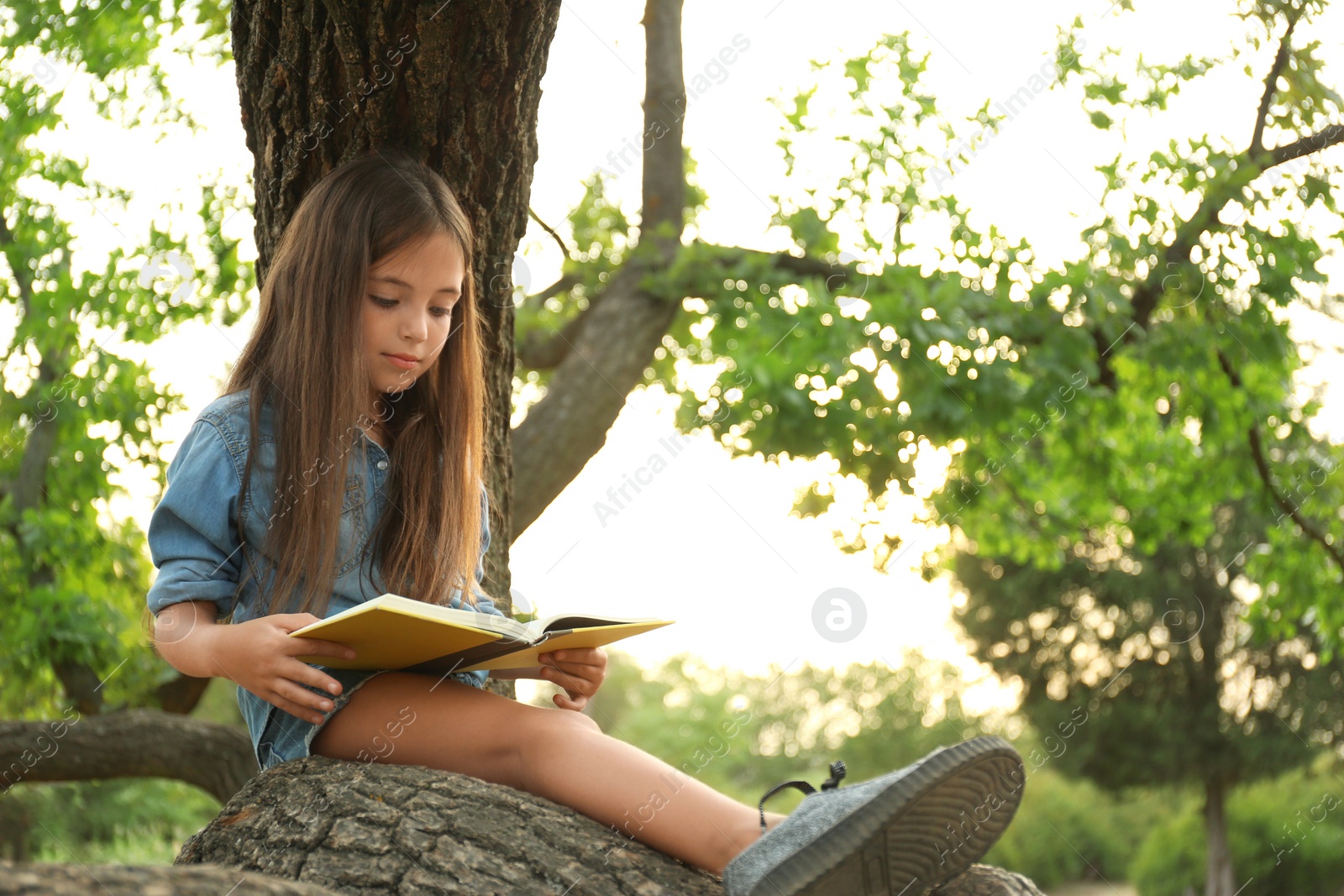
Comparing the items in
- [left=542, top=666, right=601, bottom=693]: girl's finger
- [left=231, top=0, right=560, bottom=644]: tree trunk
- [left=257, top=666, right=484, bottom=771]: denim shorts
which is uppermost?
[left=231, top=0, right=560, bottom=644]: tree trunk

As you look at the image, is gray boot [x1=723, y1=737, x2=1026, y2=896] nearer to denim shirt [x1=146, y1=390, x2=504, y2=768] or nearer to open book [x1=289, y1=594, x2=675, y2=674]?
open book [x1=289, y1=594, x2=675, y2=674]

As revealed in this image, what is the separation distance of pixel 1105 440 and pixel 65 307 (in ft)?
18.1

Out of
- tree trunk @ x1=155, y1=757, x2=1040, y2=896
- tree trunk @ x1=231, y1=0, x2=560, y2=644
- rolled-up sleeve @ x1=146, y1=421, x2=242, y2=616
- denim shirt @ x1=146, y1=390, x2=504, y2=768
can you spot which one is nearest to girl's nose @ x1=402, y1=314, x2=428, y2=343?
denim shirt @ x1=146, y1=390, x2=504, y2=768

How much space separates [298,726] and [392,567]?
32 centimetres

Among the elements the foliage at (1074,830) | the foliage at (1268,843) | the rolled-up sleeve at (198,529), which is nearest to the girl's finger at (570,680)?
the rolled-up sleeve at (198,529)

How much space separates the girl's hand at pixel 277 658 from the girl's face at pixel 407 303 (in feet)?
1.84

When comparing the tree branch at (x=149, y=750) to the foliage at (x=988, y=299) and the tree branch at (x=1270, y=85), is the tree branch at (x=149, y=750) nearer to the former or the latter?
the foliage at (x=988, y=299)

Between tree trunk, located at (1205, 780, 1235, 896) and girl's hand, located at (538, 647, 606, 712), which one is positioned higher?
girl's hand, located at (538, 647, 606, 712)

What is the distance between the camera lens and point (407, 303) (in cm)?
190

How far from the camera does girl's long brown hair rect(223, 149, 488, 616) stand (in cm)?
175

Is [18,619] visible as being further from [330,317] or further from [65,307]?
[330,317]

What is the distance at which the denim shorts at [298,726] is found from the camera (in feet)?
5.59

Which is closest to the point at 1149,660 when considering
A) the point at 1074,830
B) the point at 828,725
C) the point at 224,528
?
the point at 1074,830

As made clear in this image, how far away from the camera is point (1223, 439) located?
561 centimetres
